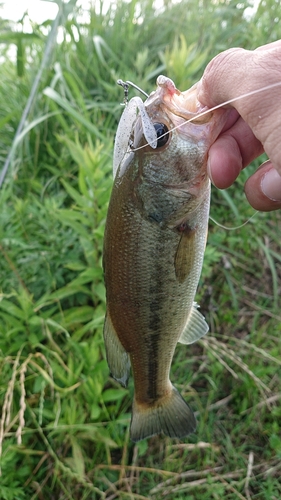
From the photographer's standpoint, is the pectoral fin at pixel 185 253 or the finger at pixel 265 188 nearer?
the finger at pixel 265 188

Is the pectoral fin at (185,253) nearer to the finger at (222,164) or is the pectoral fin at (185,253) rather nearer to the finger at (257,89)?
the finger at (222,164)

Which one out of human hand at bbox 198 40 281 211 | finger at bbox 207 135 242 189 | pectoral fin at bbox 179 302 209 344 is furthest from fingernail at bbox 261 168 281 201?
pectoral fin at bbox 179 302 209 344

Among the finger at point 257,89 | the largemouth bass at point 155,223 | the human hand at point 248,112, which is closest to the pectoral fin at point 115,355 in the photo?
the largemouth bass at point 155,223

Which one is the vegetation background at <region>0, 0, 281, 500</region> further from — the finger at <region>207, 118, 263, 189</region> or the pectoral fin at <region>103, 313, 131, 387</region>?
the finger at <region>207, 118, 263, 189</region>

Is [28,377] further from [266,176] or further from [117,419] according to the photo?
[266,176]

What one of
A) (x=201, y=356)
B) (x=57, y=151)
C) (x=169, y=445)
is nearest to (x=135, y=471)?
(x=169, y=445)

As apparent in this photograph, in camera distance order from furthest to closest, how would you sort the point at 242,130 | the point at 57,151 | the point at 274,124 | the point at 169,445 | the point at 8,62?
the point at 8,62, the point at 57,151, the point at 169,445, the point at 242,130, the point at 274,124
